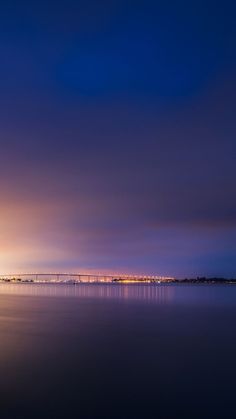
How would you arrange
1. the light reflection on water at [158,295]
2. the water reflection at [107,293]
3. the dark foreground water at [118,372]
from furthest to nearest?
the water reflection at [107,293], the light reflection on water at [158,295], the dark foreground water at [118,372]

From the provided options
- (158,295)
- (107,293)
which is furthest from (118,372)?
(107,293)

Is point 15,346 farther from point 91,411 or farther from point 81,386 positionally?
point 91,411

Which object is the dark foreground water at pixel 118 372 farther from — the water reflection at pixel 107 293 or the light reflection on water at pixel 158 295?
the water reflection at pixel 107 293

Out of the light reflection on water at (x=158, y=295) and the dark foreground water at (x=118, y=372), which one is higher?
the dark foreground water at (x=118, y=372)

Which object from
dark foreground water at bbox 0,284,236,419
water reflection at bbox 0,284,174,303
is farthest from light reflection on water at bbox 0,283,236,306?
dark foreground water at bbox 0,284,236,419

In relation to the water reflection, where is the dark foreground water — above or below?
above

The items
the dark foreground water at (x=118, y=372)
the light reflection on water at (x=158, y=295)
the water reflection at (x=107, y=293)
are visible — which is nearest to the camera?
the dark foreground water at (x=118, y=372)

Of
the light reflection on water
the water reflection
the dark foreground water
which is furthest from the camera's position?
the water reflection

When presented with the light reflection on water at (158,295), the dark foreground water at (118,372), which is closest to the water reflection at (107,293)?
the light reflection on water at (158,295)

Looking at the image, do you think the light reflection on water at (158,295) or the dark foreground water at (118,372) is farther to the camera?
the light reflection on water at (158,295)

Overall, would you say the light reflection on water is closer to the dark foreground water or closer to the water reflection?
the water reflection

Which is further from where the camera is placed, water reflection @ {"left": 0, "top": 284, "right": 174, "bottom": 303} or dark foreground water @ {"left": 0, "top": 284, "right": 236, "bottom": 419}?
water reflection @ {"left": 0, "top": 284, "right": 174, "bottom": 303}

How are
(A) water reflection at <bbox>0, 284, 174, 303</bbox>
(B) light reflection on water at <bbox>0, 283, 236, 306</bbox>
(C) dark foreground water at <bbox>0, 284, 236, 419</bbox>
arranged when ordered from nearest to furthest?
(C) dark foreground water at <bbox>0, 284, 236, 419</bbox> < (B) light reflection on water at <bbox>0, 283, 236, 306</bbox> < (A) water reflection at <bbox>0, 284, 174, 303</bbox>

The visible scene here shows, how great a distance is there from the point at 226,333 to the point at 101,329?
8.20 metres
